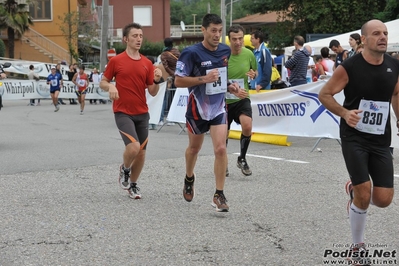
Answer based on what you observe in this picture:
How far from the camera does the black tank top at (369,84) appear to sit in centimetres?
544

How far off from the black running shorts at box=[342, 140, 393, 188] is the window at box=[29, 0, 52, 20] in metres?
55.9

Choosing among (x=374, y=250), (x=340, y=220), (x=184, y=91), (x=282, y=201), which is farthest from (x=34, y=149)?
(x=374, y=250)

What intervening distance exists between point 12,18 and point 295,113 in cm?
4257

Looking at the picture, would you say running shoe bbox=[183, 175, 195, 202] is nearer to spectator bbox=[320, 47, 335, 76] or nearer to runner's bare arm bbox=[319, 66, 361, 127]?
runner's bare arm bbox=[319, 66, 361, 127]

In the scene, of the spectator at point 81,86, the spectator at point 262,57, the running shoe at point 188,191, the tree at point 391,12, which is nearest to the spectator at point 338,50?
the spectator at point 262,57

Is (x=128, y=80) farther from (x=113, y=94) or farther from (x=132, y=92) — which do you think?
(x=113, y=94)

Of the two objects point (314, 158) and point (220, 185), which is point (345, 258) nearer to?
point (220, 185)

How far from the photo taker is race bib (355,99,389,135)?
17.8 feet

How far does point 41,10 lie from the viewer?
59.4 meters

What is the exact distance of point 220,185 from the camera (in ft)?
24.2

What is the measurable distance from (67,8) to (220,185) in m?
53.2

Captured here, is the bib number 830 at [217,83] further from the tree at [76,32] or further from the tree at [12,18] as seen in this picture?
the tree at [76,32]

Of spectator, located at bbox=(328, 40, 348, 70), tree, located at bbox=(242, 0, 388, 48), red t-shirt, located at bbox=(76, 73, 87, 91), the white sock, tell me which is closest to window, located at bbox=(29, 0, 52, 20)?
tree, located at bbox=(242, 0, 388, 48)

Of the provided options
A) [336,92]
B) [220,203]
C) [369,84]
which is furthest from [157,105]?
[369,84]
